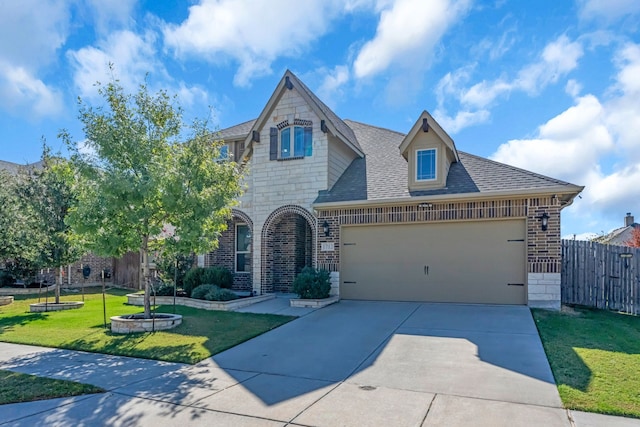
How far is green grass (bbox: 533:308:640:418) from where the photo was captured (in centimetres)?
495

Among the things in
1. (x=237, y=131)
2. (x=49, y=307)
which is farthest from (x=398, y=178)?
(x=49, y=307)

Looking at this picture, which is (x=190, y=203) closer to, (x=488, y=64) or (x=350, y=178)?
(x=350, y=178)

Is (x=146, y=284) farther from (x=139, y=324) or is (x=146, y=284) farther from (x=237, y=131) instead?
(x=237, y=131)

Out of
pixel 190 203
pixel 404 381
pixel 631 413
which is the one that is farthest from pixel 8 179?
pixel 631 413

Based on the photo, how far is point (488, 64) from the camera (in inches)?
442

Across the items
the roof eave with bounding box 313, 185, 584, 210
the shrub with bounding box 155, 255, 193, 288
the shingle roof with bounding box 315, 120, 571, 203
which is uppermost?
the shingle roof with bounding box 315, 120, 571, 203

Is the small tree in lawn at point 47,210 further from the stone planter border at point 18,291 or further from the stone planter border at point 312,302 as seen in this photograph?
the stone planter border at point 312,302

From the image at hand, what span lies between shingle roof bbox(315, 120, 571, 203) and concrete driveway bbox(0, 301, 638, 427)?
4.00 metres

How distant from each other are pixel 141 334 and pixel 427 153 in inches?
365

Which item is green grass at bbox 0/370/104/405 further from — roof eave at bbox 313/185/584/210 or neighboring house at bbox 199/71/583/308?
roof eave at bbox 313/185/584/210

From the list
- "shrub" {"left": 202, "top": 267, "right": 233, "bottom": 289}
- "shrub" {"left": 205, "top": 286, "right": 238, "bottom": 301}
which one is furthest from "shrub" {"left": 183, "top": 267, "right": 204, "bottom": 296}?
"shrub" {"left": 205, "top": 286, "right": 238, "bottom": 301}

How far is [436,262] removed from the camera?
39.8 ft

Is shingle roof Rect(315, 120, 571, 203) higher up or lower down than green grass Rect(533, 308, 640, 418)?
higher up

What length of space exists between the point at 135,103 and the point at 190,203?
9.35 feet
